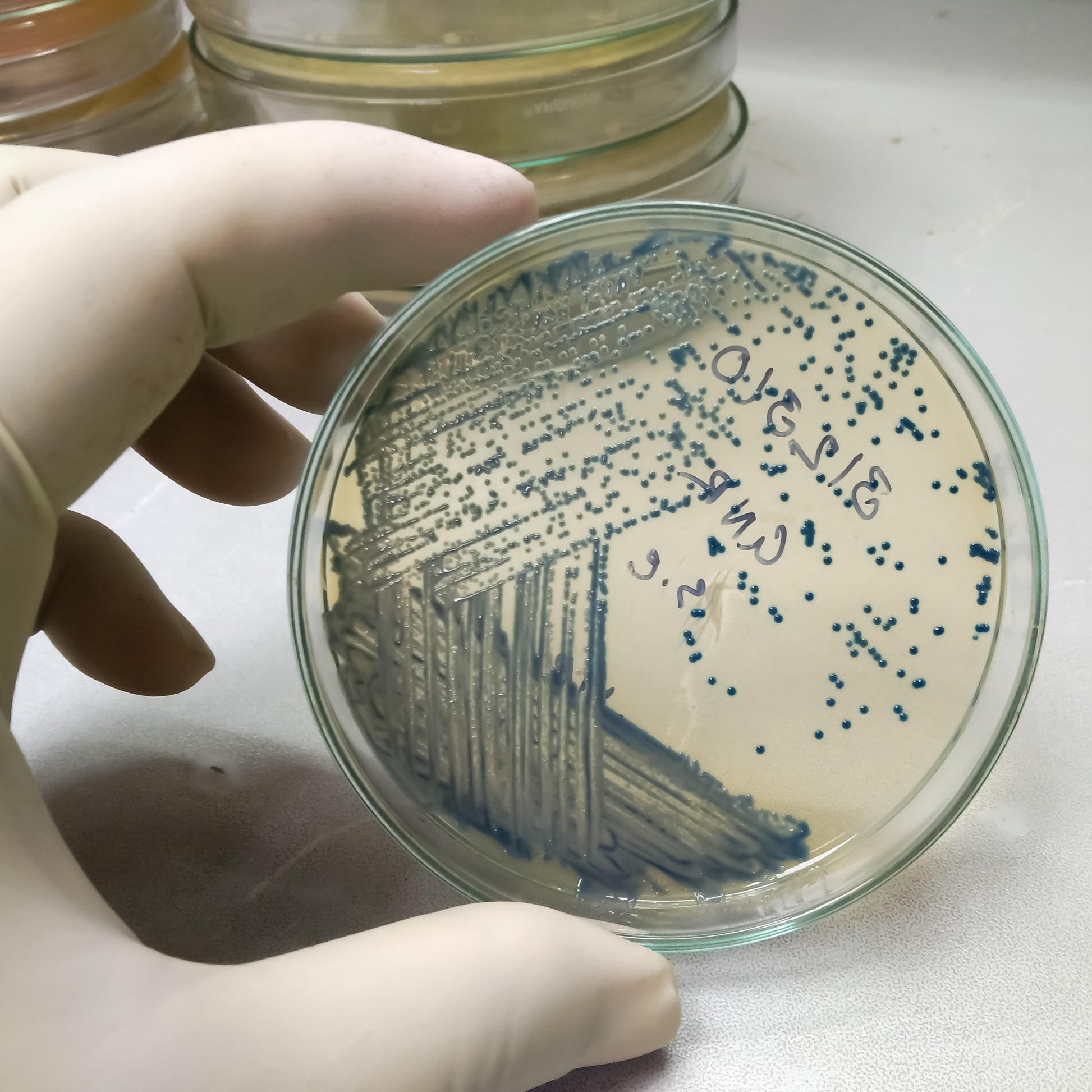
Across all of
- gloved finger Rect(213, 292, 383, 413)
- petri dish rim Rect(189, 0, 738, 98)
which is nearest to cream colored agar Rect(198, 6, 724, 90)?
petri dish rim Rect(189, 0, 738, 98)

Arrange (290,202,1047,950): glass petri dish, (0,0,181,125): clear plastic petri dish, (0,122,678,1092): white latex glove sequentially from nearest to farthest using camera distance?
1. (0,122,678,1092): white latex glove
2. (290,202,1047,950): glass petri dish
3. (0,0,181,125): clear plastic petri dish

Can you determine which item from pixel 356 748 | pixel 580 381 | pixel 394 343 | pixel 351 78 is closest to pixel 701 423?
pixel 580 381

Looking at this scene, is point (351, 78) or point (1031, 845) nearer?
point (1031, 845)

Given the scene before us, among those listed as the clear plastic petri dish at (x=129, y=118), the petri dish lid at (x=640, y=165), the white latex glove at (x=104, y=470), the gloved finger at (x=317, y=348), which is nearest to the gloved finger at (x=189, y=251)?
the white latex glove at (x=104, y=470)

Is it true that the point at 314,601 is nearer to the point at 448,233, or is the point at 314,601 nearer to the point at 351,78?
the point at 448,233

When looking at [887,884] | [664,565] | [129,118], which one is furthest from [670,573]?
[129,118]

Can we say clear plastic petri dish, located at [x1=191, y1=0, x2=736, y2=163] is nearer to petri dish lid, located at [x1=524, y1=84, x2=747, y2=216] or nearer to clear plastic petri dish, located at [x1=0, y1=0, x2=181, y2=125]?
petri dish lid, located at [x1=524, y1=84, x2=747, y2=216]
